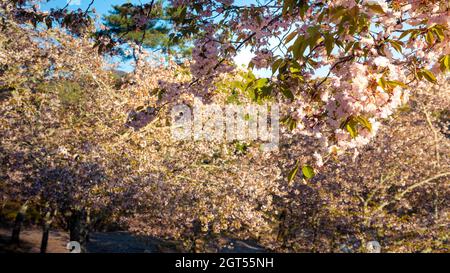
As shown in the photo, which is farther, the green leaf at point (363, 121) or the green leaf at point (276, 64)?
the green leaf at point (276, 64)

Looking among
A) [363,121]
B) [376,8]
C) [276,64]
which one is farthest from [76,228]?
[376,8]

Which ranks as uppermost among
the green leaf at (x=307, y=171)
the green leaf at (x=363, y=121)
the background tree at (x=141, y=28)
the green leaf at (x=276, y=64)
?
the background tree at (x=141, y=28)

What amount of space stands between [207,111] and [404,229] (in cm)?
723

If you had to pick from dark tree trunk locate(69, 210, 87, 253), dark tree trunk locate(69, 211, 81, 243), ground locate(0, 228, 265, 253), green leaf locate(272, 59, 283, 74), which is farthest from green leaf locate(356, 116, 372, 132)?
ground locate(0, 228, 265, 253)

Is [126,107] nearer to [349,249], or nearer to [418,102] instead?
[349,249]

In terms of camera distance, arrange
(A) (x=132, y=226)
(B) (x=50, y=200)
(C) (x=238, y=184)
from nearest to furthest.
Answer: (B) (x=50, y=200) → (C) (x=238, y=184) → (A) (x=132, y=226)

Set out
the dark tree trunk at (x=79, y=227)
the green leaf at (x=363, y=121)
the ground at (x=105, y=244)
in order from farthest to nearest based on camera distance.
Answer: the ground at (x=105, y=244) → the dark tree trunk at (x=79, y=227) → the green leaf at (x=363, y=121)

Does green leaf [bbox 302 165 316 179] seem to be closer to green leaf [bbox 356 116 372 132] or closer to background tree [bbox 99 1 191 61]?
green leaf [bbox 356 116 372 132]

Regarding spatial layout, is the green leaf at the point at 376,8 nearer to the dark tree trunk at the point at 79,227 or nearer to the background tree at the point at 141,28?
the background tree at the point at 141,28

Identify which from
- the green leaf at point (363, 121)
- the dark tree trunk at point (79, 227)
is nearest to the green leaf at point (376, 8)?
the green leaf at point (363, 121)

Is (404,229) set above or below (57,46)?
below

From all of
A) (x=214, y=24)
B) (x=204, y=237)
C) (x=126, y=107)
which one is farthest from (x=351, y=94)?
(x=204, y=237)

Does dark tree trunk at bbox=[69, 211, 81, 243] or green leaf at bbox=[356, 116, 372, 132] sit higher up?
green leaf at bbox=[356, 116, 372, 132]

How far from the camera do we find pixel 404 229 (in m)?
9.90
